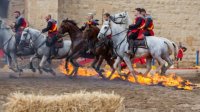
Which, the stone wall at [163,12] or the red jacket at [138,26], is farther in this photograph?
the stone wall at [163,12]

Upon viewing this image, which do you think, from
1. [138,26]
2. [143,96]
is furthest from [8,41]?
[143,96]

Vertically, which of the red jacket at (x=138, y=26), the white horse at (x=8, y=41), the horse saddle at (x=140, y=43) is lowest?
the white horse at (x=8, y=41)

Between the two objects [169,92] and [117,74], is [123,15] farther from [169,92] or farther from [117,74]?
[169,92]

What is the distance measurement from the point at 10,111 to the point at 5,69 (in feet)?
46.2

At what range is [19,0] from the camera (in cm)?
2439

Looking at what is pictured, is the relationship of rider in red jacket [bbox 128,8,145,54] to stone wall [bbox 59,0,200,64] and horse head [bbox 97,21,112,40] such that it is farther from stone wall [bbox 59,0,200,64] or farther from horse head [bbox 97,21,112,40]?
stone wall [bbox 59,0,200,64]

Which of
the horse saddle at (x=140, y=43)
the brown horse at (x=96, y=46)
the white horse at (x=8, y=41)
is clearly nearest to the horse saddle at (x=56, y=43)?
the brown horse at (x=96, y=46)

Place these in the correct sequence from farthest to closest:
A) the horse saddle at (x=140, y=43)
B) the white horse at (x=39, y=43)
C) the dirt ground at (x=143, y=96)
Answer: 1. the white horse at (x=39, y=43)
2. the horse saddle at (x=140, y=43)
3. the dirt ground at (x=143, y=96)

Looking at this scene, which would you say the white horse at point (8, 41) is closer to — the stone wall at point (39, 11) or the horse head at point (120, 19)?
the horse head at point (120, 19)

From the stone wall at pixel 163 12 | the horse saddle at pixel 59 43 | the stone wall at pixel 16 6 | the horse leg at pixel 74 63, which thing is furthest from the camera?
the stone wall at pixel 163 12

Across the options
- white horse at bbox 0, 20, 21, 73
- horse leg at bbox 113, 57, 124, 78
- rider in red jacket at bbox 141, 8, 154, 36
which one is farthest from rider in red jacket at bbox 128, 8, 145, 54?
white horse at bbox 0, 20, 21, 73

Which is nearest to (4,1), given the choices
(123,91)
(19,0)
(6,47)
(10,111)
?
(19,0)

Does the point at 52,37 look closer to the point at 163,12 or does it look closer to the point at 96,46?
the point at 96,46

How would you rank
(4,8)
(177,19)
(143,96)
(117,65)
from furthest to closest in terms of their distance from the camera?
(177,19) → (4,8) → (117,65) → (143,96)
